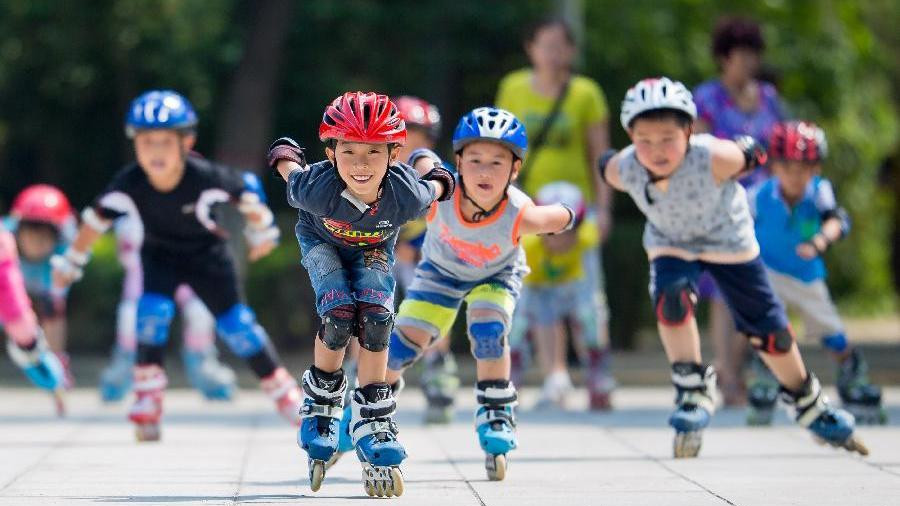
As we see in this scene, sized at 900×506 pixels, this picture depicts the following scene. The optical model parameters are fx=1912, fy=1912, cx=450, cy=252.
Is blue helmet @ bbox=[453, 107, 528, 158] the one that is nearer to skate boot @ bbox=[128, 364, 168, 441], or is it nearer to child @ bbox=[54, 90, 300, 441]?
child @ bbox=[54, 90, 300, 441]

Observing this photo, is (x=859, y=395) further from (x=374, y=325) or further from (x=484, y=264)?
(x=374, y=325)

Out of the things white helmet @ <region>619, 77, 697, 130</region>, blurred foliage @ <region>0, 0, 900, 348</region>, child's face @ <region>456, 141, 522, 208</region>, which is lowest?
child's face @ <region>456, 141, 522, 208</region>

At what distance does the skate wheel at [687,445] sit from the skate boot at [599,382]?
3277 mm

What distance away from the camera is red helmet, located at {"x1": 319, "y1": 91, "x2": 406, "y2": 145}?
7227mm

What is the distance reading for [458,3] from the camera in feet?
66.2

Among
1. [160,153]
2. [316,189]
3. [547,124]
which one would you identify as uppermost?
[547,124]

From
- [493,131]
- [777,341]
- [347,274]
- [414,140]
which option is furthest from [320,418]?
[414,140]

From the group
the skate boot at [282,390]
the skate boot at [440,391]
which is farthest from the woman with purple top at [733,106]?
the skate boot at [282,390]

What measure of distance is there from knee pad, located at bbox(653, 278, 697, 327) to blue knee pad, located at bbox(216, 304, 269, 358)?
88.9 inches

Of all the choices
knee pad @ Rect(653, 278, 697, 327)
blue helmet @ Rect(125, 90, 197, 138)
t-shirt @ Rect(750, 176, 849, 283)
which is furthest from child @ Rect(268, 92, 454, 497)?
t-shirt @ Rect(750, 176, 849, 283)

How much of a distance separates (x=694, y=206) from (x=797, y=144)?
2070mm

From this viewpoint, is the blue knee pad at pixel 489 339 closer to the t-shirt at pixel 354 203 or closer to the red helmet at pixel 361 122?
the t-shirt at pixel 354 203

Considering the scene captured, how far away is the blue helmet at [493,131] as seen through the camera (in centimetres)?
801

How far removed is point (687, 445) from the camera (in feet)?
28.6
